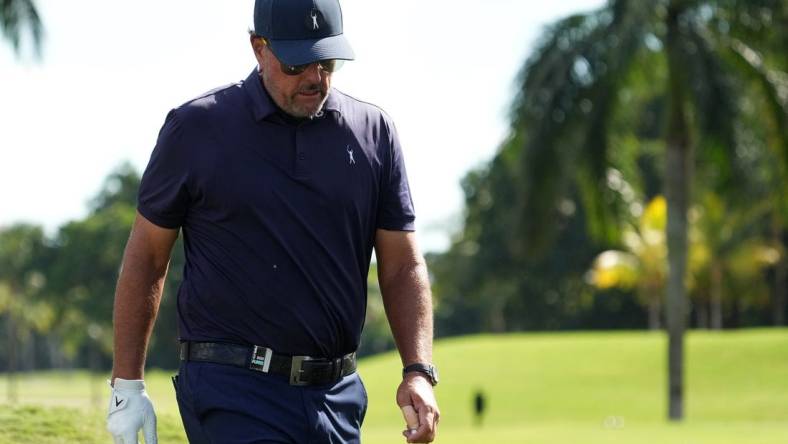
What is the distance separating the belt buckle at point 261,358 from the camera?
3.95m

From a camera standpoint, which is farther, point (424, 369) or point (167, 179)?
point (424, 369)

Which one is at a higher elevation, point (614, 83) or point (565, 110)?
point (614, 83)

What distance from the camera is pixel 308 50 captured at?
3.92 m

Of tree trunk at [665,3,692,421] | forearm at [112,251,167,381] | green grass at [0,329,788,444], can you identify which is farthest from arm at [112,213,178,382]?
green grass at [0,329,788,444]

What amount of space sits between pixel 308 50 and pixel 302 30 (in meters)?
0.08

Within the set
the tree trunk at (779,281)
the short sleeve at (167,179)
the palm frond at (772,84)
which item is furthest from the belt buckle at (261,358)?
the tree trunk at (779,281)

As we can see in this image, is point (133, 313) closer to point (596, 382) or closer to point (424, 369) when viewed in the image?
point (424, 369)

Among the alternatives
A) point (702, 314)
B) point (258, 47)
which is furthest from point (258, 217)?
point (702, 314)

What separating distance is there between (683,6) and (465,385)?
20558 mm

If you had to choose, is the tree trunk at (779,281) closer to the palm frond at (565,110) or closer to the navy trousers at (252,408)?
the palm frond at (565,110)

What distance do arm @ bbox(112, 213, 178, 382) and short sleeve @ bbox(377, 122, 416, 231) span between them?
0.60 m

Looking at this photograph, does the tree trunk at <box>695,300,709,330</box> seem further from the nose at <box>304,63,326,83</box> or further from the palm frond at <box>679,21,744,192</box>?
the nose at <box>304,63,326,83</box>

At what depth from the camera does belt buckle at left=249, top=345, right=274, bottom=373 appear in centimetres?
395

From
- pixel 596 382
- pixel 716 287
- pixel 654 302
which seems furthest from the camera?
pixel 654 302
